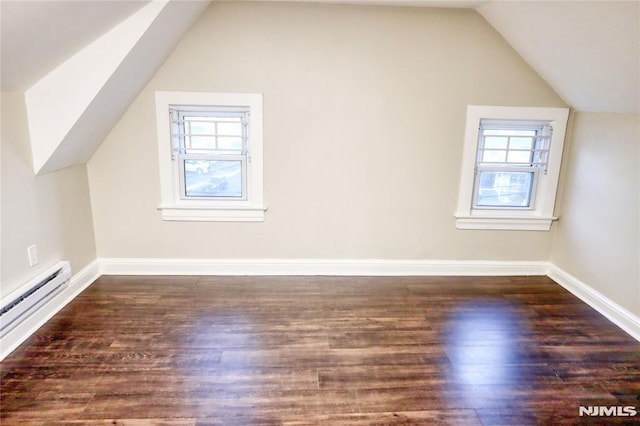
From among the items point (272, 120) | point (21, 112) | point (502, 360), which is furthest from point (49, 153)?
point (502, 360)

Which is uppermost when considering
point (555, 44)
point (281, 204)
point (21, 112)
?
point (555, 44)

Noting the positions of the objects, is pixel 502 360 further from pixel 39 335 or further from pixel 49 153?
pixel 49 153

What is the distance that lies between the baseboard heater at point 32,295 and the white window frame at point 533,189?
3.12 metres

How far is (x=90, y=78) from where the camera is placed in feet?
7.93

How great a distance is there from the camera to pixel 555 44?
2.60 m

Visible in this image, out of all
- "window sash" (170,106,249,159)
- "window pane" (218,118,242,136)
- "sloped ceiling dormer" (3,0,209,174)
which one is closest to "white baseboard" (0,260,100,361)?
"sloped ceiling dormer" (3,0,209,174)

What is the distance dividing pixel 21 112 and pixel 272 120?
164 centimetres

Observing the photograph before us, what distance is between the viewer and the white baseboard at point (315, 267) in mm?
3406

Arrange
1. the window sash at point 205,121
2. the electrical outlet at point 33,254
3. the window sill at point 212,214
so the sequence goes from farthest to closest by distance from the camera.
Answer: the window sill at point 212,214 → the window sash at point 205,121 → the electrical outlet at point 33,254

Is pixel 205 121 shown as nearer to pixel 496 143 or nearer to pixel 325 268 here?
pixel 325 268

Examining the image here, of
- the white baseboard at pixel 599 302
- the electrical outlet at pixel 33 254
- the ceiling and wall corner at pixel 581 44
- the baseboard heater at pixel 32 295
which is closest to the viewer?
the ceiling and wall corner at pixel 581 44

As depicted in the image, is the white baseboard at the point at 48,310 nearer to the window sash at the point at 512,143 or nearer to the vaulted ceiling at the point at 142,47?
the vaulted ceiling at the point at 142,47

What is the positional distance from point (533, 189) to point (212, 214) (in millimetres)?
2834

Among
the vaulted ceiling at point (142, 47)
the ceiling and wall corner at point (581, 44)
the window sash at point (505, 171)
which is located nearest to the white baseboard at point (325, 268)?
the window sash at point (505, 171)
